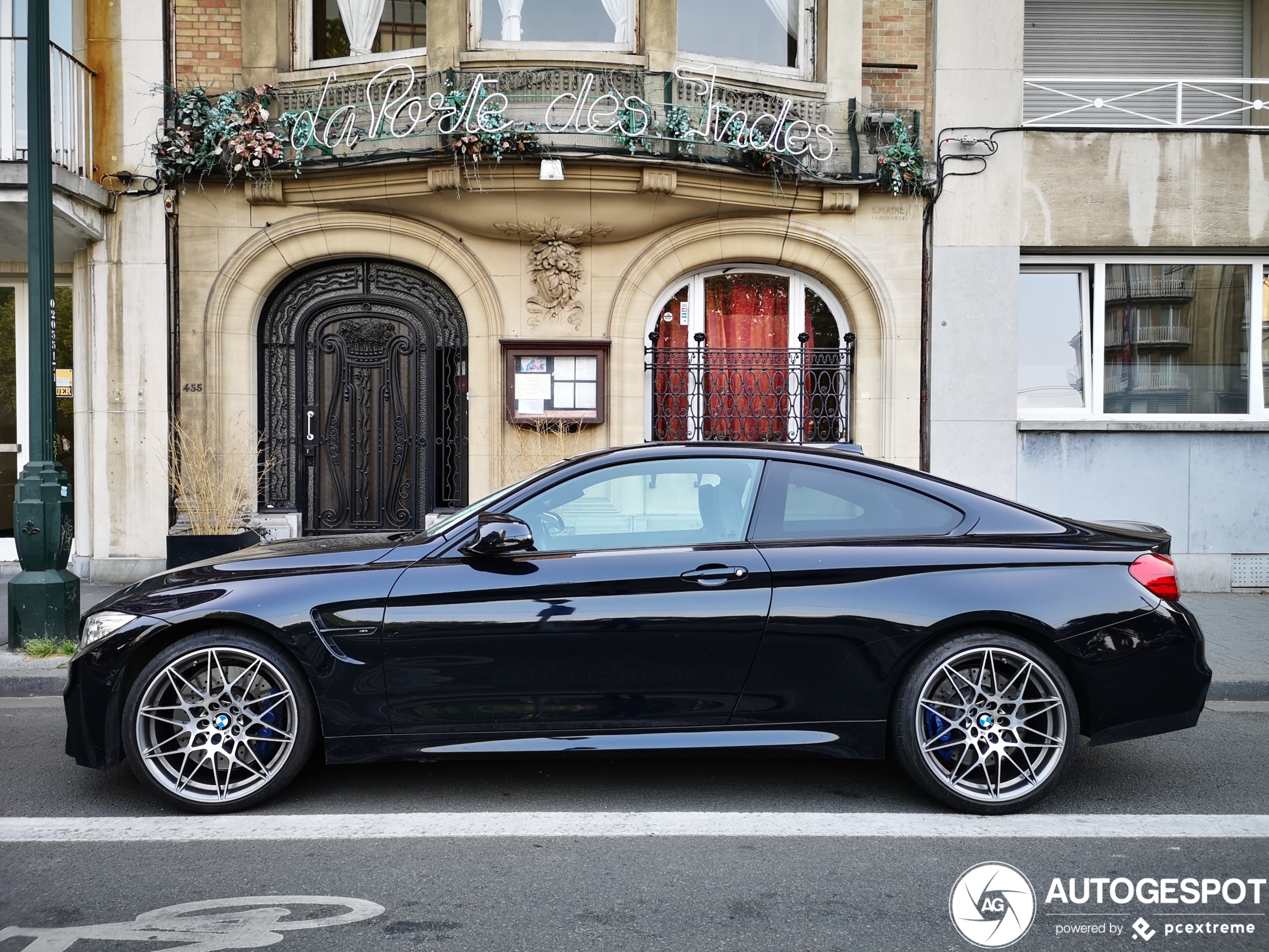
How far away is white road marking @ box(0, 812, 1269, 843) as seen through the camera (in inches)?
145

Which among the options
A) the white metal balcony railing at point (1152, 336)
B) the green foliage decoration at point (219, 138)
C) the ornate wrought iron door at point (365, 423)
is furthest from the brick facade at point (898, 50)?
the green foliage decoration at point (219, 138)

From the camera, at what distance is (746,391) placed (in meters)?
10.3

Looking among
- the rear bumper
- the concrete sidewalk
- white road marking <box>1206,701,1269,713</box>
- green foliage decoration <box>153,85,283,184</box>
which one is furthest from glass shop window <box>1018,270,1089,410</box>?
green foliage decoration <box>153,85,283,184</box>

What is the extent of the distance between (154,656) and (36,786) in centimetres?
96

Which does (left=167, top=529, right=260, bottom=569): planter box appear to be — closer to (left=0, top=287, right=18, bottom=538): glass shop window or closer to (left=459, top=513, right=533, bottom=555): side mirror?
(left=0, top=287, right=18, bottom=538): glass shop window

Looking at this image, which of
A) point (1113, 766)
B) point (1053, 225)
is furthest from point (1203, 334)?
point (1113, 766)

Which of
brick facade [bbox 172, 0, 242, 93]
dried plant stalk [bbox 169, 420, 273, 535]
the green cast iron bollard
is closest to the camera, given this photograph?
the green cast iron bollard

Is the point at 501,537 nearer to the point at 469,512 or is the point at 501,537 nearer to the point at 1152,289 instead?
the point at 469,512

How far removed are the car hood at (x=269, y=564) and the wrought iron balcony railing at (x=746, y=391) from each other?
6.24 m

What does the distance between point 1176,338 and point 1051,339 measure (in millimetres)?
1316

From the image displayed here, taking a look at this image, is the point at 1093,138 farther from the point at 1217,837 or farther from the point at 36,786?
the point at 36,786

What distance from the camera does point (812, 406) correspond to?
34.0 ft

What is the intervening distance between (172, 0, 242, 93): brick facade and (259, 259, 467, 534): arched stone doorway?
2094 millimetres

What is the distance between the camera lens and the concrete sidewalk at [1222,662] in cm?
605
